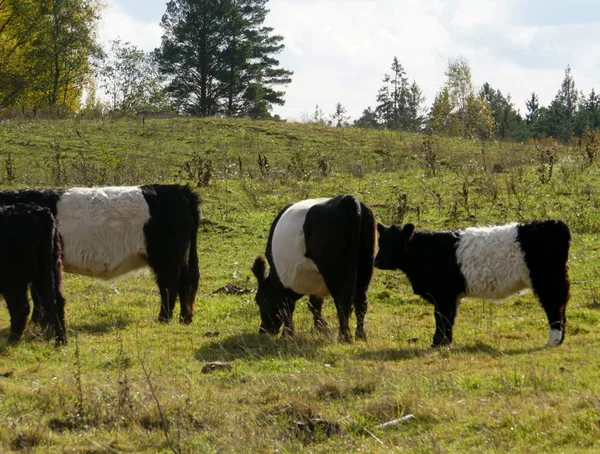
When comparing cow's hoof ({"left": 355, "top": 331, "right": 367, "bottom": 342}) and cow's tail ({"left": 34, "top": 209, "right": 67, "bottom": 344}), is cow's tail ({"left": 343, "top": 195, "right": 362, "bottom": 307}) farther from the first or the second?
cow's tail ({"left": 34, "top": 209, "right": 67, "bottom": 344})

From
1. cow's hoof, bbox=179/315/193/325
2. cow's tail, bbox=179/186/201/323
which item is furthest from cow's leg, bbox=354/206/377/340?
cow's tail, bbox=179/186/201/323

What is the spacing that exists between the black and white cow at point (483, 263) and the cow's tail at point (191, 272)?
→ 3037 mm

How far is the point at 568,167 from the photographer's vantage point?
23.8m

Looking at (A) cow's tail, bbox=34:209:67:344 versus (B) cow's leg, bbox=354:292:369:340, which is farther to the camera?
(B) cow's leg, bbox=354:292:369:340

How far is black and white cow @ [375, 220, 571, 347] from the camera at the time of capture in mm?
9836

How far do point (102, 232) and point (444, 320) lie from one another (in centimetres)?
544

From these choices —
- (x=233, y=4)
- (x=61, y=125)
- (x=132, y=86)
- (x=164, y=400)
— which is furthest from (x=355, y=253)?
(x=132, y=86)

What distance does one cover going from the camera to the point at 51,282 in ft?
34.2

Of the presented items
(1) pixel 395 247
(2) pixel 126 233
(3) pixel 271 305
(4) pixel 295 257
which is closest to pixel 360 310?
(1) pixel 395 247

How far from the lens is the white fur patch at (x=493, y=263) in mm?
10273

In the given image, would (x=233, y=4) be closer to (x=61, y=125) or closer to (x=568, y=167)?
(x=61, y=125)

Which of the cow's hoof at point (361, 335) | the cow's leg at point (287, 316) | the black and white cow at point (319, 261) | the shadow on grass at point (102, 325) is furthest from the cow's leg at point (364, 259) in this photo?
the shadow on grass at point (102, 325)

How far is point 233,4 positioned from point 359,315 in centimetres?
4660

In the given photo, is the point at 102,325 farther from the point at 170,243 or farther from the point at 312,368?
the point at 312,368
